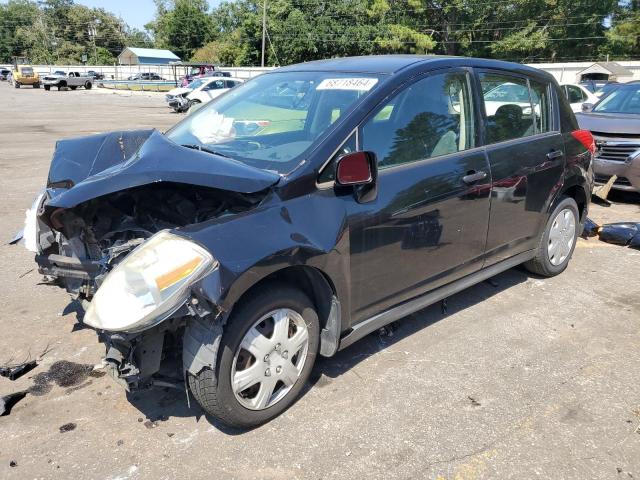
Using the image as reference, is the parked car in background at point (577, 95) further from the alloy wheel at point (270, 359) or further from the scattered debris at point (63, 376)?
the scattered debris at point (63, 376)

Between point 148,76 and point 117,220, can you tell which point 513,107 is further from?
Result: point 148,76

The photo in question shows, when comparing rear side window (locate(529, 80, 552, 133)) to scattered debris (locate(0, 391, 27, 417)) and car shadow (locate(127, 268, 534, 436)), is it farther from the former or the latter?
scattered debris (locate(0, 391, 27, 417))

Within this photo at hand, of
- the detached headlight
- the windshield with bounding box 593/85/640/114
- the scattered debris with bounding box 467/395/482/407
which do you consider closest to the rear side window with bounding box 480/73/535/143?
the scattered debris with bounding box 467/395/482/407

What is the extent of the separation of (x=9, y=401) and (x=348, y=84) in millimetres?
2719

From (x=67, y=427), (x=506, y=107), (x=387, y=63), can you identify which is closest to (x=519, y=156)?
(x=506, y=107)

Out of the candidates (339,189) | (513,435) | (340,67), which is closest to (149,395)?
(339,189)

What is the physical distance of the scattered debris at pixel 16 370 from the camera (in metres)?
3.22

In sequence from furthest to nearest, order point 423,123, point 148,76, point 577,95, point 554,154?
point 148,76
point 577,95
point 554,154
point 423,123

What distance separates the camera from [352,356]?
3.52 m

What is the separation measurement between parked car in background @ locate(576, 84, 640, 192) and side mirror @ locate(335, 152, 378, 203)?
576cm

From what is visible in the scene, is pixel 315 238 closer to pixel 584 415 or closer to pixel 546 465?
pixel 546 465

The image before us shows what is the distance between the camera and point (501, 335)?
3.85 meters

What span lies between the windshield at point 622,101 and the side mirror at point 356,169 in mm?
7766

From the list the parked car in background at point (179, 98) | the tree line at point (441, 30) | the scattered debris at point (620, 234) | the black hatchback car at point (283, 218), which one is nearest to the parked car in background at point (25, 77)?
the tree line at point (441, 30)
